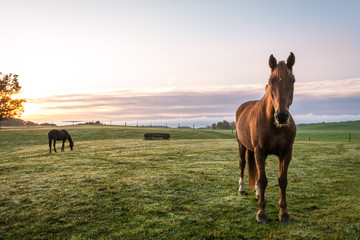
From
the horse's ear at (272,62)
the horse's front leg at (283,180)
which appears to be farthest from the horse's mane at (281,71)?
the horse's front leg at (283,180)

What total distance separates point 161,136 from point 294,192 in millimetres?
30228

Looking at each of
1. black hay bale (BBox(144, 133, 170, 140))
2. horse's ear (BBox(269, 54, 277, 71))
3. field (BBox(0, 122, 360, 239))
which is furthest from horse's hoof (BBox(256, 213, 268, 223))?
black hay bale (BBox(144, 133, 170, 140))

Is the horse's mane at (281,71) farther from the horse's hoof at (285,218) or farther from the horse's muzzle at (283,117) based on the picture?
the horse's hoof at (285,218)

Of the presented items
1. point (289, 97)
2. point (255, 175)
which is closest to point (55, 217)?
point (255, 175)

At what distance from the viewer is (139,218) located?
5.29 metres

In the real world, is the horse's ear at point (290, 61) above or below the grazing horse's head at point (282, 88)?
above

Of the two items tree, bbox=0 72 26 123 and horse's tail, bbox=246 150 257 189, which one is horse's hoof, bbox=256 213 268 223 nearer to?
horse's tail, bbox=246 150 257 189

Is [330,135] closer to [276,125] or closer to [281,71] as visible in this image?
[276,125]

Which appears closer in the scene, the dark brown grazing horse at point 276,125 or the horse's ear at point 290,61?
the dark brown grazing horse at point 276,125

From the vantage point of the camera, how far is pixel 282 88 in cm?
411

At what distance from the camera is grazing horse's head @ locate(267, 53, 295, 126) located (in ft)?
13.0

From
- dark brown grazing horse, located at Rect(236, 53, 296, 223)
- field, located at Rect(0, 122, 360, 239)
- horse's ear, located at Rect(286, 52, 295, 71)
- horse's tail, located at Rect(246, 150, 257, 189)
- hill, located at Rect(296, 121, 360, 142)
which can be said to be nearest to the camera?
dark brown grazing horse, located at Rect(236, 53, 296, 223)

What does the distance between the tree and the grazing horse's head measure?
55.5 meters

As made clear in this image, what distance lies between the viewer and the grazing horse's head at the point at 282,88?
3975 millimetres
